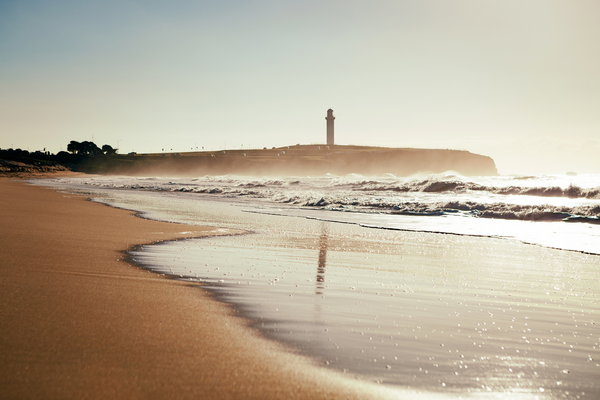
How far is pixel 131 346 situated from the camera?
2516 millimetres

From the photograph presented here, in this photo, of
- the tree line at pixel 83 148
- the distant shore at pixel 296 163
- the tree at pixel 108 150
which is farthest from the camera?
the tree at pixel 108 150

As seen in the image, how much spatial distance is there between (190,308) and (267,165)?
94.7m

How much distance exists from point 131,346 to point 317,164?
92.0 meters

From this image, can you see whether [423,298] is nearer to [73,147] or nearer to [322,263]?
[322,263]

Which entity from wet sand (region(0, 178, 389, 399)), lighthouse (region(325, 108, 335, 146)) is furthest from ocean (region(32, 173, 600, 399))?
lighthouse (region(325, 108, 335, 146))

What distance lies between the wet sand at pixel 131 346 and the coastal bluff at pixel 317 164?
87688 mm

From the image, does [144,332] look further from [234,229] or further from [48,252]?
[234,229]

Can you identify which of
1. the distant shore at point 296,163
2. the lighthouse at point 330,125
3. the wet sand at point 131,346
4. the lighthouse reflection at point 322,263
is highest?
the lighthouse at point 330,125

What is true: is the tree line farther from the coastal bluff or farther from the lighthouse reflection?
the lighthouse reflection

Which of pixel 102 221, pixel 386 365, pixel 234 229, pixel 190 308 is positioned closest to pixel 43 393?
pixel 190 308

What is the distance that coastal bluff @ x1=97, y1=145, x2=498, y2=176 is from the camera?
94.2 meters

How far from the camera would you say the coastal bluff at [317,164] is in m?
94.2

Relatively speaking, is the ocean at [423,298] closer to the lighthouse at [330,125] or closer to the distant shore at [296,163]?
the distant shore at [296,163]

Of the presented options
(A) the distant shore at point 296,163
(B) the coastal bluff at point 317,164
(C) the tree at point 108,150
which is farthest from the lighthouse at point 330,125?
(C) the tree at point 108,150
